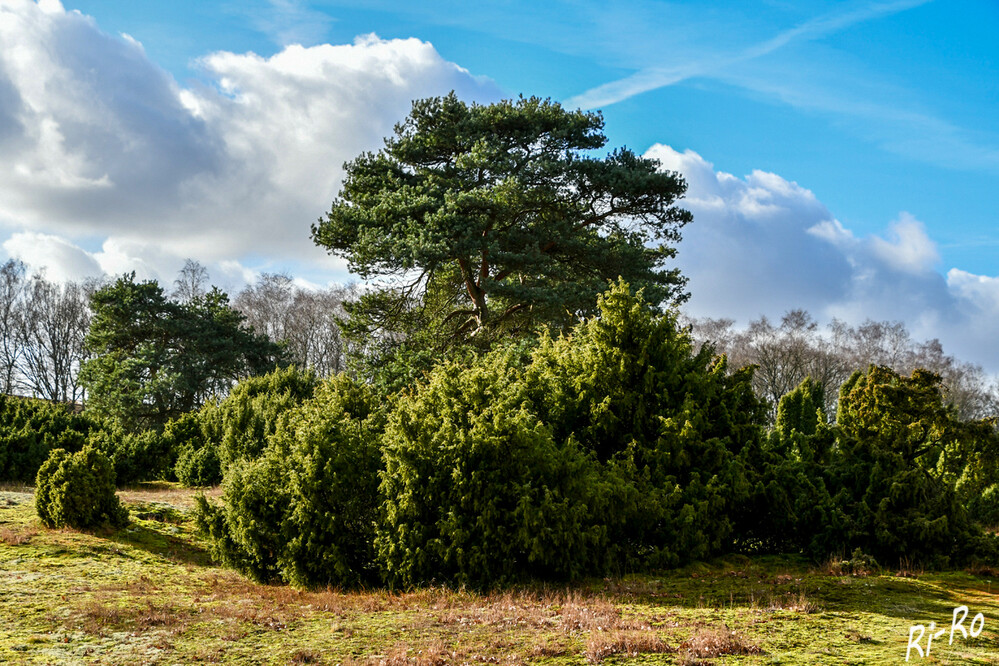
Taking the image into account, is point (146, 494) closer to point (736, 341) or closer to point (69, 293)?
point (69, 293)

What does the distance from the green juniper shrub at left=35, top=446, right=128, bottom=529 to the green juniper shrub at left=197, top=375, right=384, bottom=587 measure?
3292 millimetres

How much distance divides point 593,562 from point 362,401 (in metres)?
4.48

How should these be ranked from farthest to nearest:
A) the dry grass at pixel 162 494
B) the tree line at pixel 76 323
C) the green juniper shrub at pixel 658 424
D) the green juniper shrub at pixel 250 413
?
1. the tree line at pixel 76 323
2. the green juniper shrub at pixel 250 413
3. the dry grass at pixel 162 494
4. the green juniper shrub at pixel 658 424

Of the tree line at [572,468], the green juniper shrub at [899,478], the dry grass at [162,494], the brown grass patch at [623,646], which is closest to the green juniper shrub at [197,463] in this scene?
the dry grass at [162,494]

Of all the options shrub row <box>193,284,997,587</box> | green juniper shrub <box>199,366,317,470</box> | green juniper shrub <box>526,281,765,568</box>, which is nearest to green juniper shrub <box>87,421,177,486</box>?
green juniper shrub <box>199,366,317,470</box>

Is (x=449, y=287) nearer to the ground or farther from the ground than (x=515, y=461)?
farther from the ground

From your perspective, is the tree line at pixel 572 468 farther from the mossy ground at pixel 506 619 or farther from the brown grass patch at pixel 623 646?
the brown grass patch at pixel 623 646

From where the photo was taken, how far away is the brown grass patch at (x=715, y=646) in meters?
5.44

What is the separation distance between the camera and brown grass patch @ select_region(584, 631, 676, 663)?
5.47 meters

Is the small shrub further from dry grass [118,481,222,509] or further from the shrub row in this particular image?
the shrub row

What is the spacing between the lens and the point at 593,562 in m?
8.76

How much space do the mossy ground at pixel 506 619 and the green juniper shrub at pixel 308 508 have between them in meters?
0.36

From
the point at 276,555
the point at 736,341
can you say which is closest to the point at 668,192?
the point at 276,555

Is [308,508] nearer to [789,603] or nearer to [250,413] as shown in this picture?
[789,603]
